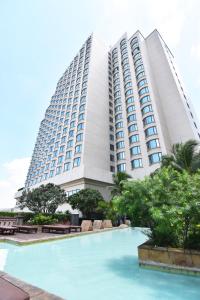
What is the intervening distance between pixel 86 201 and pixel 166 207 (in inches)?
915

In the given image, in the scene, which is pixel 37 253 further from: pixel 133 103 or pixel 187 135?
pixel 133 103

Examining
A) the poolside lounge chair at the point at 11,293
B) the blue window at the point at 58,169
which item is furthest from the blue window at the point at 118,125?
the poolside lounge chair at the point at 11,293

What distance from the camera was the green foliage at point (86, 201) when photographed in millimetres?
28750

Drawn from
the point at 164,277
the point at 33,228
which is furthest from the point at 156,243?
the point at 33,228

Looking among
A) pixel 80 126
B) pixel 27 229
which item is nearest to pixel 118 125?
pixel 80 126

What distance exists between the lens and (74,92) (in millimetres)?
51188

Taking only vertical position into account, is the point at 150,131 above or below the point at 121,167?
above

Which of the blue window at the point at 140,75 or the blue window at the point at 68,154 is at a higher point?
the blue window at the point at 140,75

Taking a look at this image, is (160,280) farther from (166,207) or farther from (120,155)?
(120,155)

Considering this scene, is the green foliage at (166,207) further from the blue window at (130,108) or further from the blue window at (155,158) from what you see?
the blue window at (130,108)

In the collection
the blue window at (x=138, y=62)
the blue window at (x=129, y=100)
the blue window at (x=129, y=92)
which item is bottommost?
the blue window at (x=129, y=100)

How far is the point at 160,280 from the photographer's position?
585 cm

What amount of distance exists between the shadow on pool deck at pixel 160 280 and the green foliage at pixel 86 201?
21575mm

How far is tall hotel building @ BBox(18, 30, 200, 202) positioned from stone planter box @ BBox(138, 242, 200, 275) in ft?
91.8
